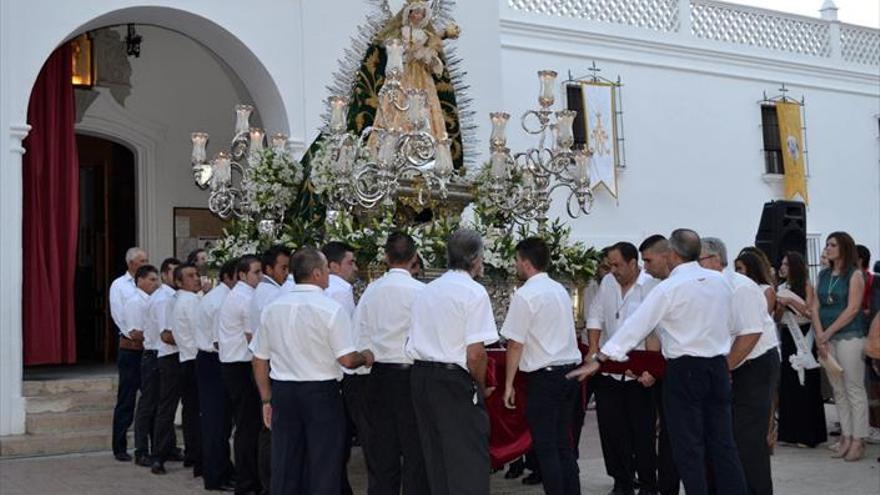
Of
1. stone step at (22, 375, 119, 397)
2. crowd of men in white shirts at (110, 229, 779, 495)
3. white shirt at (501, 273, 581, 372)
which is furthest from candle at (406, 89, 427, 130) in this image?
stone step at (22, 375, 119, 397)

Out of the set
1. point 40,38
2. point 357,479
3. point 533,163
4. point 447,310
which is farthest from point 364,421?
point 40,38

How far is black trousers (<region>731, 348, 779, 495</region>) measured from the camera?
6250 millimetres

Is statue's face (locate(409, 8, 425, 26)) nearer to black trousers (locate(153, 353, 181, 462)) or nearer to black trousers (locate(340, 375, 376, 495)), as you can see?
black trousers (locate(153, 353, 181, 462))

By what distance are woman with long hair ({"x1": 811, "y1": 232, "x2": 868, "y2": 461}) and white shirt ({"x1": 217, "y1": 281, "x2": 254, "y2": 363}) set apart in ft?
15.6

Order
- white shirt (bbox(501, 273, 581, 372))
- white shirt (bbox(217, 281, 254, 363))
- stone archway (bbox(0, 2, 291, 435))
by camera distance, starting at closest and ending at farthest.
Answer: white shirt (bbox(501, 273, 581, 372)) → white shirt (bbox(217, 281, 254, 363)) → stone archway (bbox(0, 2, 291, 435))

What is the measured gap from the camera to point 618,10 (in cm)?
1623

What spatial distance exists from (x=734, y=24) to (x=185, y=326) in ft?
41.6

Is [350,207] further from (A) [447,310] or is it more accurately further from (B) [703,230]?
(B) [703,230]

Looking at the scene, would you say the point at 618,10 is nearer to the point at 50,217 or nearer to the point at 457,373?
the point at 50,217

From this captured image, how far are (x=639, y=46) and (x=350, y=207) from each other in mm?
9259

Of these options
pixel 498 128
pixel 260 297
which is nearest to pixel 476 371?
pixel 260 297

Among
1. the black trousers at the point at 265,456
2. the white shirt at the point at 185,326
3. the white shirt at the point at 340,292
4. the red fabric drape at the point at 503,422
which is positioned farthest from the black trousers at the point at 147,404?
the red fabric drape at the point at 503,422

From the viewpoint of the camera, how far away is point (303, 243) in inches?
323

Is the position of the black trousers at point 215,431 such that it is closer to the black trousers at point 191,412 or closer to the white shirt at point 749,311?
the black trousers at point 191,412
